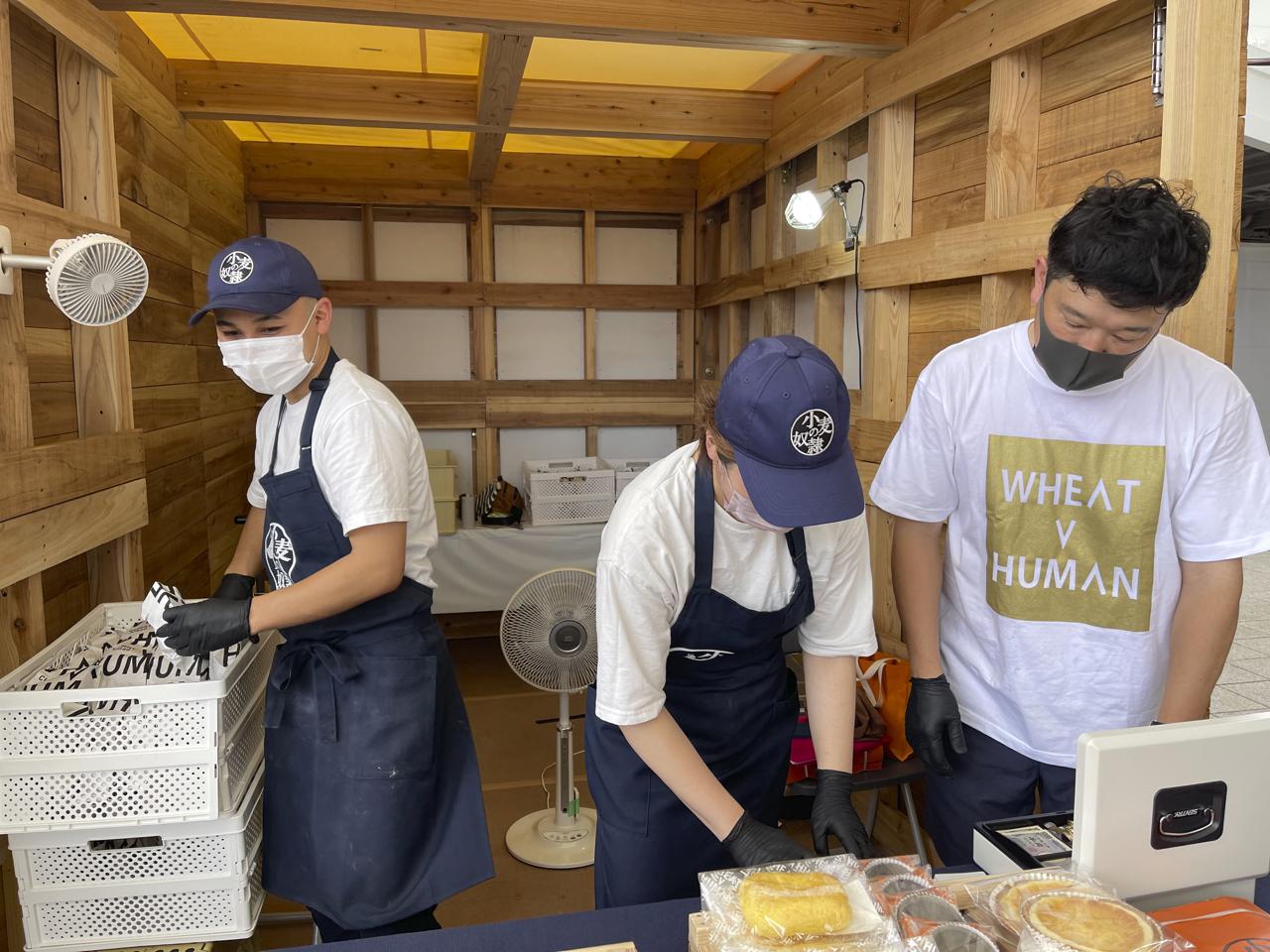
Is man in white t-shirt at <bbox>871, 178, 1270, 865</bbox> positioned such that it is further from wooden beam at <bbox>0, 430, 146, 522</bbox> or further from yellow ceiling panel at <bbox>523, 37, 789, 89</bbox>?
yellow ceiling panel at <bbox>523, 37, 789, 89</bbox>

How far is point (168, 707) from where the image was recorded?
1.81 meters

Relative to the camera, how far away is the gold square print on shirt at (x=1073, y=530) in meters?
1.63

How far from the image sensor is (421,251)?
214 inches

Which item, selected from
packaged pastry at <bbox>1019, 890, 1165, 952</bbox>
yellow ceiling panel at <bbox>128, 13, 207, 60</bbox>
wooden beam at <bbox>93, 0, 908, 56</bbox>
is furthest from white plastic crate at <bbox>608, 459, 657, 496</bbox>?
packaged pastry at <bbox>1019, 890, 1165, 952</bbox>

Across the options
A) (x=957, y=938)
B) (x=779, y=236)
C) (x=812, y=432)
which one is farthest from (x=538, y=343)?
(x=957, y=938)

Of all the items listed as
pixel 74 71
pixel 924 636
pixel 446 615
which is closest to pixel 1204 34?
pixel 924 636

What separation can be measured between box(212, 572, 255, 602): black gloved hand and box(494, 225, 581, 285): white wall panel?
3.46 meters

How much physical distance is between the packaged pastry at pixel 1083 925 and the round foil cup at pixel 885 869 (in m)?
0.16

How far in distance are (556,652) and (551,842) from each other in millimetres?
723

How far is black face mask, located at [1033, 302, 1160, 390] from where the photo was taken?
1.54 metres

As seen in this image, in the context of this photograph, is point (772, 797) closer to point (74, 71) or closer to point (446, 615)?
point (74, 71)

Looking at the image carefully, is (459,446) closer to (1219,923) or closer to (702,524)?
(702,524)

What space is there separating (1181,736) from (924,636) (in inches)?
28.1

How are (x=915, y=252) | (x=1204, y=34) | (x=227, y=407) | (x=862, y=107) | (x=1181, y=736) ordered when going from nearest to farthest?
1. (x=1181, y=736)
2. (x=1204, y=34)
3. (x=915, y=252)
4. (x=862, y=107)
5. (x=227, y=407)
